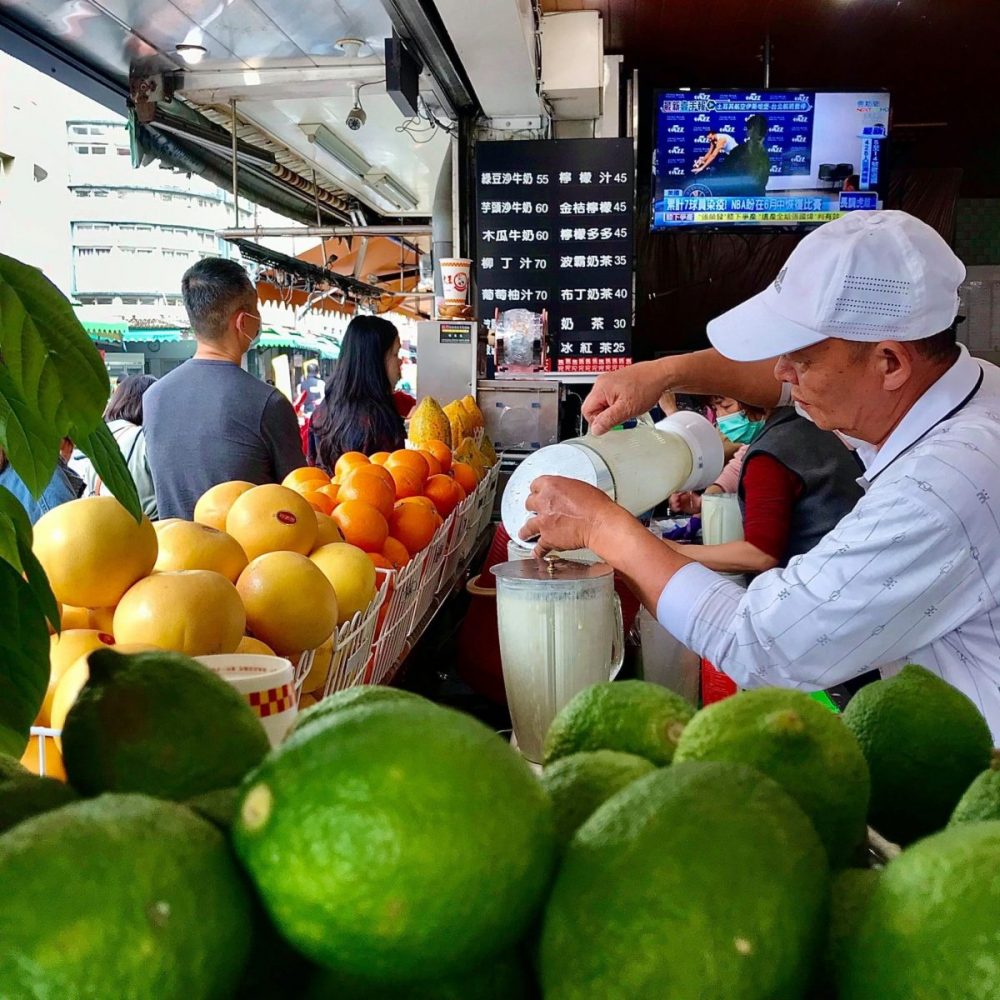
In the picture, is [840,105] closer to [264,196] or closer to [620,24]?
[620,24]

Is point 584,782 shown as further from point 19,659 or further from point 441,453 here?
A: point 441,453

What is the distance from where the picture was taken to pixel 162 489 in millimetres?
2889

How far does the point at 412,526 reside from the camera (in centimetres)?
216

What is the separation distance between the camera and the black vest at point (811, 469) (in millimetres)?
2535

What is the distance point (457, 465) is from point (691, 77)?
4648 millimetres

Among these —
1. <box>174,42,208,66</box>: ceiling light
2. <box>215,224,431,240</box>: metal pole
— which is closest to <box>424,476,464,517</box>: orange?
<box>174,42,208,66</box>: ceiling light

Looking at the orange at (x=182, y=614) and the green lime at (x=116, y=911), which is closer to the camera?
the green lime at (x=116, y=911)

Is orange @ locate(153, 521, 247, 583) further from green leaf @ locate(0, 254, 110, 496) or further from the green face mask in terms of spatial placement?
the green face mask

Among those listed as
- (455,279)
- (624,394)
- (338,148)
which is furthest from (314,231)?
(624,394)

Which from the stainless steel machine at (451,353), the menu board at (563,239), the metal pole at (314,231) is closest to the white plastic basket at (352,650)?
the stainless steel machine at (451,353)

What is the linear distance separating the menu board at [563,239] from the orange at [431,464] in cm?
209

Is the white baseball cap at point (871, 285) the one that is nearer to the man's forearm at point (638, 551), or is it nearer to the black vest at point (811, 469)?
the man's forearm at point (638, 551)

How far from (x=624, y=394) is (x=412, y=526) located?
0.58m

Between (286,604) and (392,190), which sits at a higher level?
(392,190)
